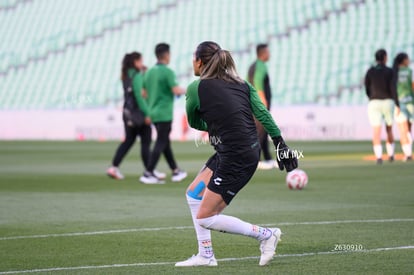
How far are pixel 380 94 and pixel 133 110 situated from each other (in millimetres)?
6141

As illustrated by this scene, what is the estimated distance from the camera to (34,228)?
10.2 meters

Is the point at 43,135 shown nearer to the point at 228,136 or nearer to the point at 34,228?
the point at 34,228

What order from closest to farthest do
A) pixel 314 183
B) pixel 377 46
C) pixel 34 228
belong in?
pixel 34 228 < pixel 314 183 < pixel 377 46

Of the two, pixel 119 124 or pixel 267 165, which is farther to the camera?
pixel 119 124

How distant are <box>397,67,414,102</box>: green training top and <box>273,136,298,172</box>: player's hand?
14924 millimetres

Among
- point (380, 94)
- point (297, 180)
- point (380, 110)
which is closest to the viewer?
point (297, 180)

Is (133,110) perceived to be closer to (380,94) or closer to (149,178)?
(149,178)

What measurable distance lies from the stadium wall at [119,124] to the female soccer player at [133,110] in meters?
15.8

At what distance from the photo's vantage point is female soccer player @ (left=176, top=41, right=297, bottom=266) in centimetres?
752

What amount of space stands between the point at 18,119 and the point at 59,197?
25.3 metres

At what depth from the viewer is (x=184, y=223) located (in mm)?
10508

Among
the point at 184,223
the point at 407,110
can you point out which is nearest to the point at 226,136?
the point at 184,223

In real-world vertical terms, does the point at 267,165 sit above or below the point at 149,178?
below

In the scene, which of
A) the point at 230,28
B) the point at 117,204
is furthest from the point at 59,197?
the point at 230,28
